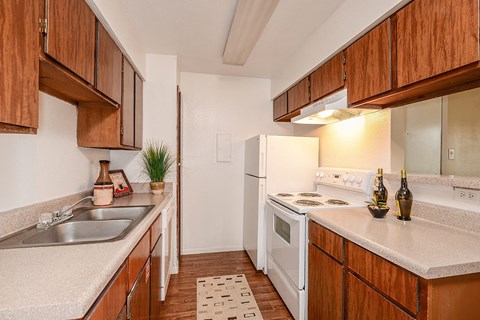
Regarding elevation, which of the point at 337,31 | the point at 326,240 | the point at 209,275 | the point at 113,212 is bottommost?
the point at 209,275

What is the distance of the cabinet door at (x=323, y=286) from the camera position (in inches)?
52.9

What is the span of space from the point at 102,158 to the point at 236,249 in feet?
6.70

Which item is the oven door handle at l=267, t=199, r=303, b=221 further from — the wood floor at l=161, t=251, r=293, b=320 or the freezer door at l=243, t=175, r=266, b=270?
the wood floor at l=161, t=251, r=293, b=320

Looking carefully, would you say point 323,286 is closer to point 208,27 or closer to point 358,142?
point 358,142

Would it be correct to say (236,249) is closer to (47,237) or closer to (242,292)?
(242,292)

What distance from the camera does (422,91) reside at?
4.40ft

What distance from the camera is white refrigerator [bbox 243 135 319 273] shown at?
2.53 metres

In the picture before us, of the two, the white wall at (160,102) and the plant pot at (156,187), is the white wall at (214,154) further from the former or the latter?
the plant pot at (156,187)

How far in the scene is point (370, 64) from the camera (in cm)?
148

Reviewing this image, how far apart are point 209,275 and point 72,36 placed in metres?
2.38

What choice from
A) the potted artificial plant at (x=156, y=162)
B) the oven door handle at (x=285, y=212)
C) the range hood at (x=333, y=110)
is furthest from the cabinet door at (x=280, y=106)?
the potted artificial plant at (x=156, y=162)

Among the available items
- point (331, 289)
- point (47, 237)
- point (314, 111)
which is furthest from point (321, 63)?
point (47, 237)

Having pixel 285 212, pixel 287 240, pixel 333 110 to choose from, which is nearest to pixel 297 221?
pixel 285 212

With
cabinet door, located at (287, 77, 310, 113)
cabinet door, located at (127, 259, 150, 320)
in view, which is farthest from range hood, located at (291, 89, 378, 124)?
cabinet door, located at (127, 259, 150, 320)
